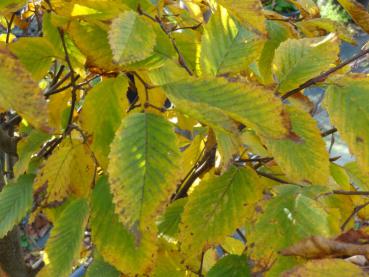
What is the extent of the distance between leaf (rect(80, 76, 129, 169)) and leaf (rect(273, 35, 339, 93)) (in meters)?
0.19

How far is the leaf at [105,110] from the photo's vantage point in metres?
0.57

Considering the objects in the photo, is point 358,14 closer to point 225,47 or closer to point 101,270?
point 225,47

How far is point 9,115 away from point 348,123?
841 millimetres

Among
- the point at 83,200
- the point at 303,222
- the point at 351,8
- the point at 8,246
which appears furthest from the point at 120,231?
the point at 8,246

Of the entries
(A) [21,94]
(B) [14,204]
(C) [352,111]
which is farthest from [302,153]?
(B) [14,204]

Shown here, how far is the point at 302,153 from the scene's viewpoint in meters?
0.53

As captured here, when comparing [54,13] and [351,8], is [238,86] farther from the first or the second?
[351,8]

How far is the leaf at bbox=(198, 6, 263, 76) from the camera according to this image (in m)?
0.57

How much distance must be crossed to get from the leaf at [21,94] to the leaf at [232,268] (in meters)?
0.26

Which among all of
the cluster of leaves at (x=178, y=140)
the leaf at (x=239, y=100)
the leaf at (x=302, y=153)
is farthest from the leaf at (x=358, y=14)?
the leaf at (x=239, y=100)

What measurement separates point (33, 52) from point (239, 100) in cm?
32

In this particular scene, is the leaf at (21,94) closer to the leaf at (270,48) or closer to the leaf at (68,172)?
the leaf at (68,172)

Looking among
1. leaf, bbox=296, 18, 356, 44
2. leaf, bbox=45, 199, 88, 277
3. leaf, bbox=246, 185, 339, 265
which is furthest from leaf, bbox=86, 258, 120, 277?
leaf, bbox=296, 18, 356, 44

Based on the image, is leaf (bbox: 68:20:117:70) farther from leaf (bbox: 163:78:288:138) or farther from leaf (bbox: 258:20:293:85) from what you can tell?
leaf (bbox: 258:20:293:85)
